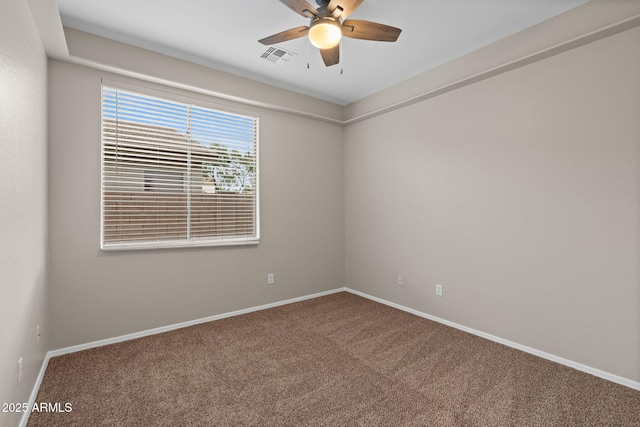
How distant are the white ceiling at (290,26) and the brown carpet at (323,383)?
9.16 ft

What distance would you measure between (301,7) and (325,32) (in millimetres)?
212

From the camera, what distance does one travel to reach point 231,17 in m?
2.49

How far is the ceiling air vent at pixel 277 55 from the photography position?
2.98 m

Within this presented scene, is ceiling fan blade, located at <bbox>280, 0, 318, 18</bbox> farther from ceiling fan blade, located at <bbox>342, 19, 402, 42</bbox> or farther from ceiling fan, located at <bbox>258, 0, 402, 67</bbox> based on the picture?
ceiling fan blade, located at <bbox>342, 19, 402, 42</bbox>

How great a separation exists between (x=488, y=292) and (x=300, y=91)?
3199 mm

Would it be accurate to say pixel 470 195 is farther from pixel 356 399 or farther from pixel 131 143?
pixel 131 143

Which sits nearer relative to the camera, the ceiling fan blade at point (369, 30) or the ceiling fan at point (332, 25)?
the ceiling fan at point (332, 25)

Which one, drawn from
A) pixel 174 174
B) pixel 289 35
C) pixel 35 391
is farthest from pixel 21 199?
pixel 289 35

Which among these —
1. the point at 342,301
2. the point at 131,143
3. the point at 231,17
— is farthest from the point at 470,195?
the point at 131,143

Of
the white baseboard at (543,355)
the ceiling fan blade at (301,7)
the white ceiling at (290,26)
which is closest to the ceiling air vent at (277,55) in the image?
the white ceiling at (290,26)

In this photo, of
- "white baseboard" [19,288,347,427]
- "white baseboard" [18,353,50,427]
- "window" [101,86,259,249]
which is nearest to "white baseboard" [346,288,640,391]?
"white baseboard" [19,288,347,427]

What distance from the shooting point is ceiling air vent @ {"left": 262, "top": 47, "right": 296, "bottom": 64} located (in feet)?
9.79

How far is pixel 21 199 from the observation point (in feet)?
5.71

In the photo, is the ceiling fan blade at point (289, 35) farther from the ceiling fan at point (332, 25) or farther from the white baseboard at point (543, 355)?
the white baseboard at point (543, 355)
